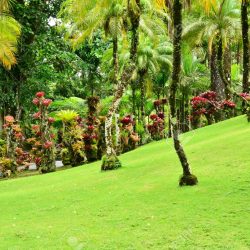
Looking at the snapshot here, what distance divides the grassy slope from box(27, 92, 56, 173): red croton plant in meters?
6.39

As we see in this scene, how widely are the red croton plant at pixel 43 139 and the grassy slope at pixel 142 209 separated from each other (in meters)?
6.39

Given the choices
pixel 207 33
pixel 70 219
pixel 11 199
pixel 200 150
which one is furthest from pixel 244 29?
pixel 70 219

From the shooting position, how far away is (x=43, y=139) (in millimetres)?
20375

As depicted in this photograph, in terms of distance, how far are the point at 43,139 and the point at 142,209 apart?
1236 cm

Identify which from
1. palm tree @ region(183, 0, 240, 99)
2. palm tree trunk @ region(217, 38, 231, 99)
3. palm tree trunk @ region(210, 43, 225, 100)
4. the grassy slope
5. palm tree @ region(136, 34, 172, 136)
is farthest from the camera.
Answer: palm tree trunk @ region(210, 43, 225, 100)

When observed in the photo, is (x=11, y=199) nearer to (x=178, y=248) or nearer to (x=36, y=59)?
(x=178, y=248)

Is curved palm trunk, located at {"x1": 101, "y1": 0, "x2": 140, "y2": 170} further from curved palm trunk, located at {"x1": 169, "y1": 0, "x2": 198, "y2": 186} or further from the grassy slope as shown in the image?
curved palm trunk, located at {"x1": 169, "y1": 0, "x2": 198, "y2": 186}

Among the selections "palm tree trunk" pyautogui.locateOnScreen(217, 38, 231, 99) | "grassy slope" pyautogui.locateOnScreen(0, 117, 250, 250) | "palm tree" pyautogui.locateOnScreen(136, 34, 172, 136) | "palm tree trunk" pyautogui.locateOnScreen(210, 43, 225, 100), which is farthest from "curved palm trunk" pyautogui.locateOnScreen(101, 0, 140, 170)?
"palm tree trunk" pyautogui.locateOnScreen(210, 43, 225, 100)

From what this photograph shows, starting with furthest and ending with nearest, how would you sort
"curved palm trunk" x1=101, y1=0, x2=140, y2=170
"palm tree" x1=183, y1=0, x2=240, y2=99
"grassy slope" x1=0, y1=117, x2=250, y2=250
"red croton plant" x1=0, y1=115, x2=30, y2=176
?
"palm tree" x1=183, y1=0, x2=240, y2=99, "red croton plant" x1=0, y1=115, x2=30, y2=176, "curved palm trunk" x1=101, y1=0, x2=140, y2=170, "grassy slope" x1=0, y1=117, x2=250, y2=250

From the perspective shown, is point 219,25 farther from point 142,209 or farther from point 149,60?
point 142,209

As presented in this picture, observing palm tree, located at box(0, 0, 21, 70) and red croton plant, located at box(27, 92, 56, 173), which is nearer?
palm tree, located at box(0, 0, 21, 70)

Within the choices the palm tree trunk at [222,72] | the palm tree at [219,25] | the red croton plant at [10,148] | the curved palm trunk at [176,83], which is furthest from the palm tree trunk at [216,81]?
the curved palm trunk at [176,83]

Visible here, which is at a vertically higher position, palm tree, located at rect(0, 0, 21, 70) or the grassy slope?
palm tree, located at rect(0, 0, 21, 70)

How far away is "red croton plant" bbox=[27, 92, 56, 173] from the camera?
19.9 metres
